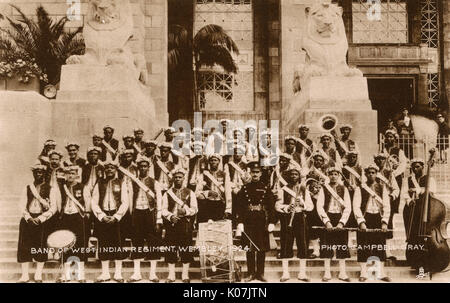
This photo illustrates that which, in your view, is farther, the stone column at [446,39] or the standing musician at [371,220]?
the stone column at [446,39]

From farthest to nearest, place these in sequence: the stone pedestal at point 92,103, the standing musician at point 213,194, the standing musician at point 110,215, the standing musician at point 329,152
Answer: the stone pedestal at point 92,103
the standing musician at point 329,152
the standing musician at point 213,194
the standing musician at point 110,215

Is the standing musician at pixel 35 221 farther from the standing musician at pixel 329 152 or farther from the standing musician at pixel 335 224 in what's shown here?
the standing musician at pixel 329 152

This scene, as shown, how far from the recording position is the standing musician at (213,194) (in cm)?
1020

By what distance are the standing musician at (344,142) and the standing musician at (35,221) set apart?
168 inches

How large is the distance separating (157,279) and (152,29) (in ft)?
16.7

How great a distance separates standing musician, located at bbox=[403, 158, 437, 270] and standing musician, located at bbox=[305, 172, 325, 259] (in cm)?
131

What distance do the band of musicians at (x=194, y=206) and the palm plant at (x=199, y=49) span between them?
3060 mm

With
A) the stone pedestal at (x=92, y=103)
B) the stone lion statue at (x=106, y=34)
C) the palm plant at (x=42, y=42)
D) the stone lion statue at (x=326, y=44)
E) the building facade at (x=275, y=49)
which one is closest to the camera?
the stone pedestal at (x=92, y=103)

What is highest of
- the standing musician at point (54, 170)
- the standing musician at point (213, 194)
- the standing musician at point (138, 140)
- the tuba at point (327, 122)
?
the tuba at point (327, 122)

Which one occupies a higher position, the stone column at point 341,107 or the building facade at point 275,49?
the building facade at point 275,49

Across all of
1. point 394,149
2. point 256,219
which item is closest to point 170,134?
point 256,219

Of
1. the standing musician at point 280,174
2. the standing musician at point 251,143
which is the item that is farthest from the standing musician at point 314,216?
the standing musician at point 251,143

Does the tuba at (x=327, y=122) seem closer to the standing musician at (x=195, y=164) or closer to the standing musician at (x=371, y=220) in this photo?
the standing musician at (x=371, y=220)
